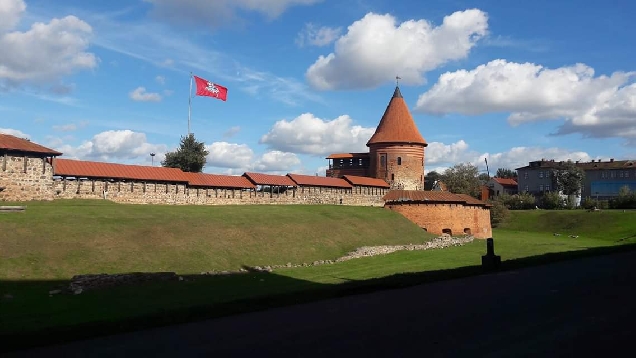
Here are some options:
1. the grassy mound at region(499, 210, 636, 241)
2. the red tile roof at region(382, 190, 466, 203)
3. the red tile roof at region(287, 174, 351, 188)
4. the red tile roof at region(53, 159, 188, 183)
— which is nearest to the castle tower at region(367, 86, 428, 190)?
the red tile roof at region(382, 190, 466, 203)

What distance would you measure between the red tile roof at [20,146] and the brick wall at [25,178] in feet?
1.42

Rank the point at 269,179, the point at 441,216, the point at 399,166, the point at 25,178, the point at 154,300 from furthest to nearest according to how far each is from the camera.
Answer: the point at 399,166 → the point at 441,216 → the point at 269,179 → the point at 25,178 → the point at 154,300

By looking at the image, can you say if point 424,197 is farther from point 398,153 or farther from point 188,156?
point 188,156

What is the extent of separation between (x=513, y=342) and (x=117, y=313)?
9.48m

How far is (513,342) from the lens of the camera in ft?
22.3

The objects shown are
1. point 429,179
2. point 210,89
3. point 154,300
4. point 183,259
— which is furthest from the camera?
point 429,179

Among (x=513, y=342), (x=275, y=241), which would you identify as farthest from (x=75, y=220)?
(x=513, y=342)

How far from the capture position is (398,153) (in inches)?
2267

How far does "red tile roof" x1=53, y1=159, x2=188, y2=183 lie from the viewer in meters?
29.7

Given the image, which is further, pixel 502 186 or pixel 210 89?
pixel 502 186

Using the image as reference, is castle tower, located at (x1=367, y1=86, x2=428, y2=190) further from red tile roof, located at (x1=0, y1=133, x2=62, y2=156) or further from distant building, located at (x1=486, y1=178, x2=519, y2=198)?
distant building, located at (x1=486, y1=178, x2=519, y2=198)

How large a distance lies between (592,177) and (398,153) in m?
51.9

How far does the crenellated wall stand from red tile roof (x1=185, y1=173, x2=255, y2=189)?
0.40 m

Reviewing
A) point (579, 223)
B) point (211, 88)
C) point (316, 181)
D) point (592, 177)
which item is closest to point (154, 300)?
point (211, 88)
